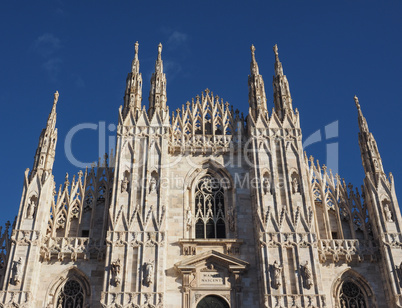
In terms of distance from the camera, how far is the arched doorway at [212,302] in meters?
20.7

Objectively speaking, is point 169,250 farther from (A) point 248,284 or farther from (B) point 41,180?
(B) point 41,180

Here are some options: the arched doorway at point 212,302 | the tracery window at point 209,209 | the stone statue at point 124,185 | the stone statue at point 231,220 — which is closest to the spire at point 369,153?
the stone statue at point 231,220

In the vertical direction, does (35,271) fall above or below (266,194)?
below

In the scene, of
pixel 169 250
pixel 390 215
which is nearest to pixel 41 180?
pixel 169 250

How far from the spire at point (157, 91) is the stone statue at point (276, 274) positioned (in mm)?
9543

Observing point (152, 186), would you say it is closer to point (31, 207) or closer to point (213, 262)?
point (213, 262)

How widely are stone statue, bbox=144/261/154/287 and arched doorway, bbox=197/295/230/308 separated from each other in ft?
7.29

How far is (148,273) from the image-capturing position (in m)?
20.3

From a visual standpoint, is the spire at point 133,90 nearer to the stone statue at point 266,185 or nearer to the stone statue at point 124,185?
the stone statue at point 124,185

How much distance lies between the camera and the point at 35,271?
67.1 feet

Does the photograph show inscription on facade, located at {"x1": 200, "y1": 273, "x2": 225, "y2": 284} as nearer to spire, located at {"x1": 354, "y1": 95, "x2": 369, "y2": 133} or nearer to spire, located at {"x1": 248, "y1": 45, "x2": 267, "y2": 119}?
spire, located at {"x1": 248, "y1": 45, "x2": 267, "y2": 119}

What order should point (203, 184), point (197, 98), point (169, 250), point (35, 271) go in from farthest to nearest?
point (197, 98) < point (203, 184) < point (169, 250) < point (35, 271)

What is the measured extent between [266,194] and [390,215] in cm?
540

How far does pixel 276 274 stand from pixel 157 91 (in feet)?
36.5
